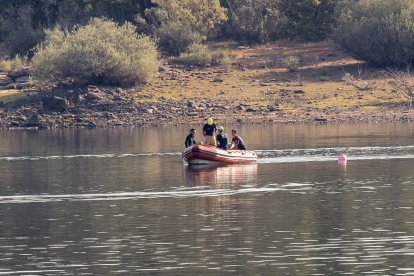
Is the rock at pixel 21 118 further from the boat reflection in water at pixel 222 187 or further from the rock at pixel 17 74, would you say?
the boat reflection in water at pixel 222 187

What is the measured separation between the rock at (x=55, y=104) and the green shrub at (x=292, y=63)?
1519 centimetres

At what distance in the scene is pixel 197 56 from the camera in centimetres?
8738

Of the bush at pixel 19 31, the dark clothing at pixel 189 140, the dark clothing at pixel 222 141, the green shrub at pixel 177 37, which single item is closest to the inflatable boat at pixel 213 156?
the dark clothing at pixel 222 141

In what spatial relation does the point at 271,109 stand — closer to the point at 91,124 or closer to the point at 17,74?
the point at 91,124

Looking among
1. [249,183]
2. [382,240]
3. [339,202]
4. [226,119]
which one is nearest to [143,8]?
[226,119]

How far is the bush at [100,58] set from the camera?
270 feet

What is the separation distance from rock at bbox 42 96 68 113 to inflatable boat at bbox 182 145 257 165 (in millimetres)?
29552

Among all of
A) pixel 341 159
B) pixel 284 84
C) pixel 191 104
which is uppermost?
pixel 284 84

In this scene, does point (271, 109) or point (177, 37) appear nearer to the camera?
point (271, 109)

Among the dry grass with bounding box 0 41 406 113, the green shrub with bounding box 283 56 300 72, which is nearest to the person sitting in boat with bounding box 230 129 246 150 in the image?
the dry grass with bounding box 0 41 406 113

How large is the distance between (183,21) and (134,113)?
14459 millimetres

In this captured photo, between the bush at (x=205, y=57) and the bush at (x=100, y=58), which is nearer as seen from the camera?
the bush at (x=100, y=58)

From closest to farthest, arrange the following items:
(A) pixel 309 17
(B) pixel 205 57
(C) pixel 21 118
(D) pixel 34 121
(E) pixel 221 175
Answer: (E) pixel 221 175
(D) pixel 34 121
(C) pixel 21 118
(B) pixel 205 57
(A) pixel 309 17

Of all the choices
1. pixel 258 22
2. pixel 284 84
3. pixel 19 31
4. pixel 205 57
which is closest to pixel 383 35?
pixel 284 84
